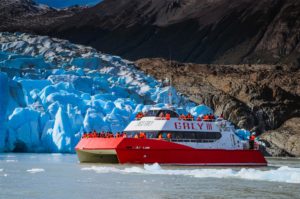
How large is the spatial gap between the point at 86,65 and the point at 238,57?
9896 centimetres

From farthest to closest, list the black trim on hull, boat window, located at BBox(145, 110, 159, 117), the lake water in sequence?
the black trim on hull, boat window, located at BBox(145, 110, 159, 117), the lake water

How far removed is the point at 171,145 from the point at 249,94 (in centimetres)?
5981

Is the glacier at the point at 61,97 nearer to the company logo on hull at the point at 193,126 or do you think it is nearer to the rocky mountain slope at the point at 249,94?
the company logo on hull at the point at 193,126

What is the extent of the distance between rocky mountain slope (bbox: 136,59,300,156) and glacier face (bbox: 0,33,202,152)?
837cm

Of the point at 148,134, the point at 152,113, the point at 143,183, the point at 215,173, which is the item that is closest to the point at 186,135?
the point at 148,134

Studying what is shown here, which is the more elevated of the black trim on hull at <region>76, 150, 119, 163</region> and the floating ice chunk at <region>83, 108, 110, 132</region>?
the floating ice chunk at <region>83, 108, 110, 132</region>

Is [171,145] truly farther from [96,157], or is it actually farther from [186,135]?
[96,157]

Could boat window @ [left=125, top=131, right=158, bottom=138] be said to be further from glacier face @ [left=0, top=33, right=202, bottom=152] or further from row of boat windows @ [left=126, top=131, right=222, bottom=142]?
glacier face @ [left=0, top=33, right=202, bottom=152]

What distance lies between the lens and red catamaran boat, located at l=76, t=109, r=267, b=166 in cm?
3262

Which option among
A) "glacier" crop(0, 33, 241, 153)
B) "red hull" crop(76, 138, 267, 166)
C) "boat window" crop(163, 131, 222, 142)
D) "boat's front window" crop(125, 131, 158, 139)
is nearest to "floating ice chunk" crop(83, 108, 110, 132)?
"glacier" crop(0, 33, 241, 153)

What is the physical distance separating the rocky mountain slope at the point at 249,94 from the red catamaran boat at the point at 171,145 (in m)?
37.7

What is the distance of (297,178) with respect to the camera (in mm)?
25969

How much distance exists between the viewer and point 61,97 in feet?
185

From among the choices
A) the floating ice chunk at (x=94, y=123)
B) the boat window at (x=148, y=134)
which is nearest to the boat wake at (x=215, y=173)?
the boat window at (x=148, y=134)
